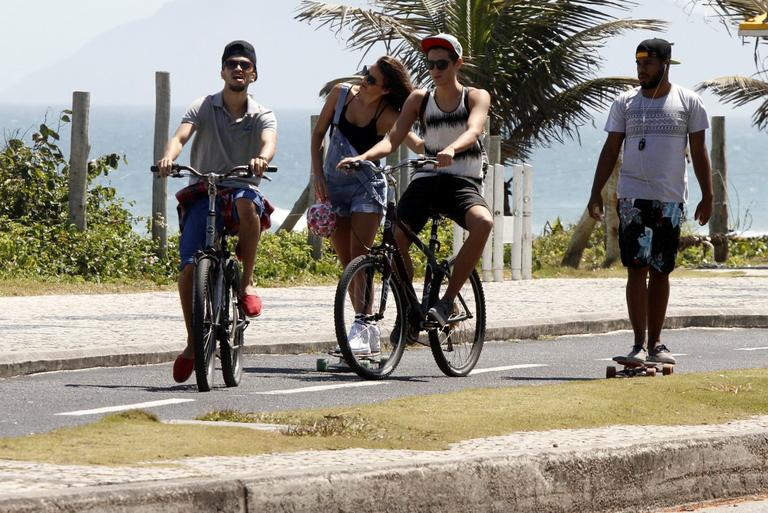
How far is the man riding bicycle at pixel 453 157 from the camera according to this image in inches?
382

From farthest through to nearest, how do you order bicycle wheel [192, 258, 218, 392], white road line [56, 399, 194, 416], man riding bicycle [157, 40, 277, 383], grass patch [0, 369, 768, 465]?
man riding bicycle [157, 40, 277, 383] → bicycle wheel [192, 258, 218, 392] → white road line [56, 399, 194, 416] → grass patch [0, 369, 768, 465]

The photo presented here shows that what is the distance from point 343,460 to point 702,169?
4.84m

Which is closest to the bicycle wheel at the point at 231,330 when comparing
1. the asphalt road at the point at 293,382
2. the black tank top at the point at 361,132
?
the asphalt road at the point at 293,382

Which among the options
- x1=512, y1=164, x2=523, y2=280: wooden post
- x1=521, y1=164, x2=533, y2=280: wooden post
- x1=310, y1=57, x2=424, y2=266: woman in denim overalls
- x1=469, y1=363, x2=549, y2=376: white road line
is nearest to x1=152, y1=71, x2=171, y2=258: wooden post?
x1=512, y1=164, x2=523, y2=280: wooden post

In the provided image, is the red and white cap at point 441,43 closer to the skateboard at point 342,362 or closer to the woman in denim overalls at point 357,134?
the woman in denim overalls at point 357,134

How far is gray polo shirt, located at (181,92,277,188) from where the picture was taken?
9.35m

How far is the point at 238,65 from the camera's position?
9344 mm

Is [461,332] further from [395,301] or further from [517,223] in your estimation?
[517,223]

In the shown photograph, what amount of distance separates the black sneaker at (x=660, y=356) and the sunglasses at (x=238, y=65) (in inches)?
115

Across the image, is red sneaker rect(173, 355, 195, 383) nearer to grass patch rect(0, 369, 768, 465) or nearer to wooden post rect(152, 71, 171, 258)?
grass patch rect(0, 369, 768, 465)

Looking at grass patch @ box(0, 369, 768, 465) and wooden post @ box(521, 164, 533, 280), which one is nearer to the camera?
grass patch @ box(0, 369, 768, 465)

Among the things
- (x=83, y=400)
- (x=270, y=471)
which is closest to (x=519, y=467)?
(x=270, y=471)

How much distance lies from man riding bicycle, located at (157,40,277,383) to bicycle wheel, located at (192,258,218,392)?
157 mm

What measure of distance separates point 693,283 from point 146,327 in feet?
29.8
